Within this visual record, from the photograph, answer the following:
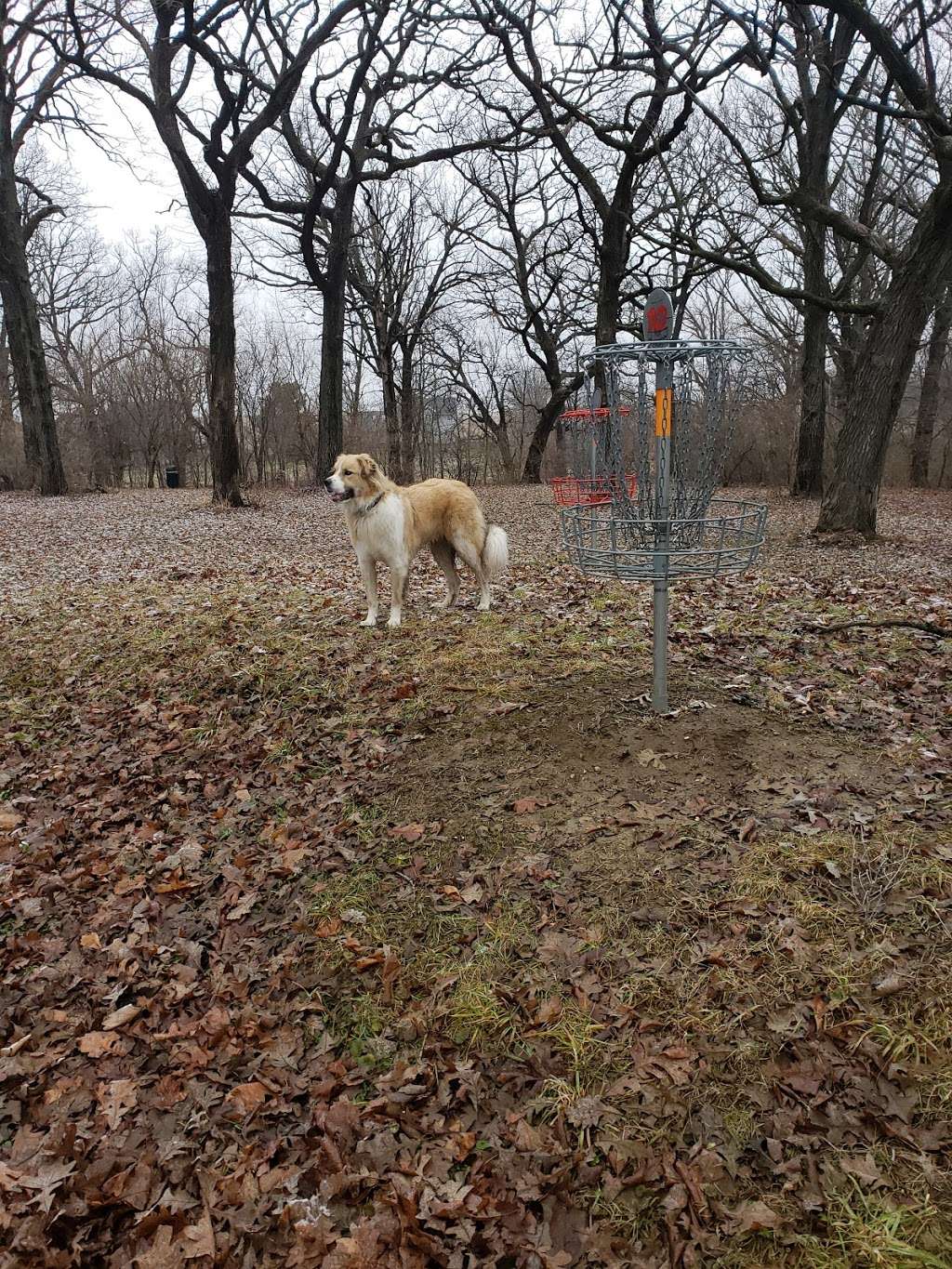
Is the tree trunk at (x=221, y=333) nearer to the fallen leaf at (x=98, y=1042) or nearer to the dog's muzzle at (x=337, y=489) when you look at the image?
the dog's muzzle at (x=337, y=489)

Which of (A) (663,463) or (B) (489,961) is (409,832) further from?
(A) (663,463)

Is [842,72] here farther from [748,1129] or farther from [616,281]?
[748,1129]

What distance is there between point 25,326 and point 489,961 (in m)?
21.7

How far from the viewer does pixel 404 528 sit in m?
6.39

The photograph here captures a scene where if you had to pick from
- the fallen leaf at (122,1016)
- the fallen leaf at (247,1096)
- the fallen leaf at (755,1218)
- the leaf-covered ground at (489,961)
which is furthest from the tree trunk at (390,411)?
the fallen leaf at (755,1218)

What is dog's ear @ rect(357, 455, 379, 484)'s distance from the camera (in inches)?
242

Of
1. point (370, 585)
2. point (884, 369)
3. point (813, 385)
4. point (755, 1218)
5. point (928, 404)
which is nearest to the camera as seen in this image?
point (755, 1218)

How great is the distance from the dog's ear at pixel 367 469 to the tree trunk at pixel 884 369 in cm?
613

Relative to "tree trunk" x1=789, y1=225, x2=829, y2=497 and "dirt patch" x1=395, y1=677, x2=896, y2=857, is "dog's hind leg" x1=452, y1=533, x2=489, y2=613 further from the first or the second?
"tree trunk" x1=789, y1=225, x2=829, y2=497

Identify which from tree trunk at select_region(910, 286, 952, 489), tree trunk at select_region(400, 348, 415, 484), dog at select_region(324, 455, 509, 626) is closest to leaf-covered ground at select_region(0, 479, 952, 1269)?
dog at select_region(324, 455, 509, 626)

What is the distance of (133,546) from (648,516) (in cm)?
1049

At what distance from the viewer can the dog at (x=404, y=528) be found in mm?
6203

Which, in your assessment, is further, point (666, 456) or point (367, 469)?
point (367, 469)

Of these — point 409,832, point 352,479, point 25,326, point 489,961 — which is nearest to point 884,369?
point 352,479
